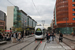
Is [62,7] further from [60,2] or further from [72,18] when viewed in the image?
[72,18]

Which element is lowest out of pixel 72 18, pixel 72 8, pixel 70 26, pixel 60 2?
pixel 70 26

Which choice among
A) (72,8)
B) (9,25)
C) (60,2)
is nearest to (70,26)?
(72,8)

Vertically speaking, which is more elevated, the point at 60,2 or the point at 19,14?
the point at 60,2

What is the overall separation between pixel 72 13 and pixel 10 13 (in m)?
37.4

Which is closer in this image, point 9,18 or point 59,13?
point 9,18

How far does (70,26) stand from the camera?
66.2 m

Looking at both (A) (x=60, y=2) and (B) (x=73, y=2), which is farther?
(A) (x=60, y=2)

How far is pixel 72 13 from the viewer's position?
64.8 metres

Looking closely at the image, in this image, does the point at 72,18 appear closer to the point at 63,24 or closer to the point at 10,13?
the point at 63,24

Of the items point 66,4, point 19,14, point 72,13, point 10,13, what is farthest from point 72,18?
point 10,13

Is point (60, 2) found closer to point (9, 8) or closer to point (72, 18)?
point (72, 18)

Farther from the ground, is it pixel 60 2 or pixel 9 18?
pixel 60 2

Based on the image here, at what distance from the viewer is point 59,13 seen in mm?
70812

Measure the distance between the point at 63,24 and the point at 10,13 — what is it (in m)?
33.5
